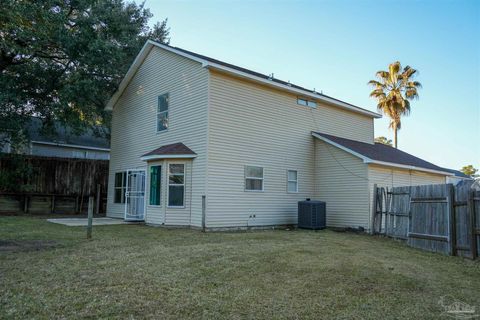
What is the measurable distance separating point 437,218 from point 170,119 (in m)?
9.63

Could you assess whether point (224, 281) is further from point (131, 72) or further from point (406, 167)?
point (131, 72)

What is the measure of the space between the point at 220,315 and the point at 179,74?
1116 cm

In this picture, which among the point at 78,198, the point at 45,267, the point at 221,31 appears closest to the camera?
the point at 45,267

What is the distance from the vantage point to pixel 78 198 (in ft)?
58.7

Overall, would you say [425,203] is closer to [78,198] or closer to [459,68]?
[459,68]

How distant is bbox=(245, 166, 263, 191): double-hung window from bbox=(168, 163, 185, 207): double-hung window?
7.58 ft

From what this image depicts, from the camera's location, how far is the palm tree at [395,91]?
2809cm

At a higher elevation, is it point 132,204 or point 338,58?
point 338,58

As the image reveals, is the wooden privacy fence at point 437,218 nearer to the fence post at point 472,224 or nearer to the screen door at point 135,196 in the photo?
the fence post at point 472,224

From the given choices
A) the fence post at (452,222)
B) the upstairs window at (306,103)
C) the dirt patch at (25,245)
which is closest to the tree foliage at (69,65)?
the upstairs window at (306,103)

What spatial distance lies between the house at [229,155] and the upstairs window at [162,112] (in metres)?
0.04

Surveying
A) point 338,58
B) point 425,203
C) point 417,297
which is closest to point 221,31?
point 338,58

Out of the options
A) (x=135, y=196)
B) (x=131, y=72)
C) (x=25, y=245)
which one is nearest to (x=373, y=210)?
(x=135, y=196)

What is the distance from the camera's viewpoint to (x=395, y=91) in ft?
93.4
